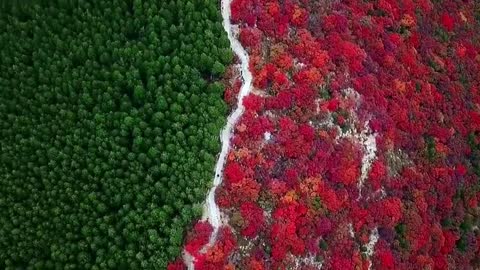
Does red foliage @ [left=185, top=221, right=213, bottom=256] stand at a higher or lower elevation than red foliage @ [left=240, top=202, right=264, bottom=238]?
lower

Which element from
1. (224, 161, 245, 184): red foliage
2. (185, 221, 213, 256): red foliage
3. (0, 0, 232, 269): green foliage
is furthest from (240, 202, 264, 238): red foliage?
(0, 0, 232, 269): green foliage

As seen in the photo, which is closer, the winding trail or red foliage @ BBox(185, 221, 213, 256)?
red foliage @ BBox(185, 221, 213, 256)

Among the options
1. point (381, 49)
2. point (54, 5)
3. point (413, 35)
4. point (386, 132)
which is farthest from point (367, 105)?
point (54, 5)

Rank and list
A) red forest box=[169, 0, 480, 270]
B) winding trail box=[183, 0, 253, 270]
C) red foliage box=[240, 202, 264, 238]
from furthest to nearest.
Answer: red forest box=[169, 0, 480, 270], winding trail box=[183, 0, 253, 270], red foliage box=[240, 202, 264, 238]

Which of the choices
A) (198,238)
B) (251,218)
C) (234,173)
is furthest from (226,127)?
(198,238)

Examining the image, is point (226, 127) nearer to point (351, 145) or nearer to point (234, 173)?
point (234, 173)

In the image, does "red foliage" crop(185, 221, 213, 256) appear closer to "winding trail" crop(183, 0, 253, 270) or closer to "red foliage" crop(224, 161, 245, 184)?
"winding trail" crop(183, 0, 253, 270)

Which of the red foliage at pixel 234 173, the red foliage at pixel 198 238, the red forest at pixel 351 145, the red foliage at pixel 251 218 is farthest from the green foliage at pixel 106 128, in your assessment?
the red foliage at pixel 251 218

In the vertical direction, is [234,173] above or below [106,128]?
below

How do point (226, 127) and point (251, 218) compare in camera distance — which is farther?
point (226, 127)
